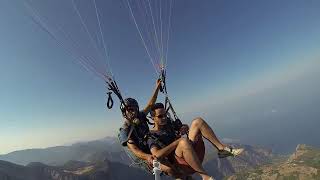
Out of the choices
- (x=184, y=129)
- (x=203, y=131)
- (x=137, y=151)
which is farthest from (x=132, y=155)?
(x=203, y=131)

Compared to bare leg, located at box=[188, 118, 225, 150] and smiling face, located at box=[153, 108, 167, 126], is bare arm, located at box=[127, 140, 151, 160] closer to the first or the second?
smiling face, located at box=[153, 108, 167, 126]

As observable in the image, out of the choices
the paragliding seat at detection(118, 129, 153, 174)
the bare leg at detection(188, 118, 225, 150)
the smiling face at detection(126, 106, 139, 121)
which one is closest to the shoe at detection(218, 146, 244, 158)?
the bare leg at detection(188, 118, 225, 150)

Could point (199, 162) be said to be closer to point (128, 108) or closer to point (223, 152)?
point (223, 152)

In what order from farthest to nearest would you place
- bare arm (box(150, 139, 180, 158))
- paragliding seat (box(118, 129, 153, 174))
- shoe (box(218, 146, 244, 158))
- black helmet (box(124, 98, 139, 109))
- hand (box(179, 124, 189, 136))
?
1. black helmet (box(124, 98, 139, 109))
2. hand (box(179, 124, 189, 136))
3. paragliding seat (box(118, 129, 153, 174))
4. bare arm (box(150, 139, 180, 158))
5. shoe (box(218, 146, 244, 158))

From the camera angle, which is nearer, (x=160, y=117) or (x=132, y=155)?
(x=160, y=117)

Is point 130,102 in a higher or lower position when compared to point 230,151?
higher

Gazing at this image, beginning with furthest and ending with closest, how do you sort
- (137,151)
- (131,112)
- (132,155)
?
(132,155)
(131,112)
(137,151)

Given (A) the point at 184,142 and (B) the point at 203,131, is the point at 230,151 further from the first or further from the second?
(A) the point at 184,142

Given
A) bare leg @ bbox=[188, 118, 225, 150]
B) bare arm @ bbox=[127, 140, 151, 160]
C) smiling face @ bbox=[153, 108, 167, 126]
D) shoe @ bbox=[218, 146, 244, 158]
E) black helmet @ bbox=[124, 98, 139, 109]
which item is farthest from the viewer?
smiling face @ bbox=[153, 108, 167, 126]
